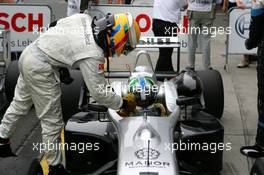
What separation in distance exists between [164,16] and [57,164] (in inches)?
157

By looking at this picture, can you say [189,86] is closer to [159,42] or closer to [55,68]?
[159,42]

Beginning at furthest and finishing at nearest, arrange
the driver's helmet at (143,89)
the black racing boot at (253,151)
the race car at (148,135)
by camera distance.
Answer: the black racing boot at (253,151)
the driver's helmet at (143,89)
the race car at (148,135)

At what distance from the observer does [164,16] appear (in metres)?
8.30

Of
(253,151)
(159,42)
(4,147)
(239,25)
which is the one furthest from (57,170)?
(239,25)

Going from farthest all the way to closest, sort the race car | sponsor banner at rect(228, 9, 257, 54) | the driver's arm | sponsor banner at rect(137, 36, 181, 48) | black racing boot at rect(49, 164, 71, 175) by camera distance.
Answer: sponsor banner at rect(228, 9, 257, 54) < sponsor banner at rect(137, 36, 181, 48) < black racing boot at rect(49, 164, 71, 175) < the driver's arm < the race car

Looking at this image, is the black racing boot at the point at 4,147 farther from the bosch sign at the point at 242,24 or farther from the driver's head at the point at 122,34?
the bosch sign at the point at 242,24

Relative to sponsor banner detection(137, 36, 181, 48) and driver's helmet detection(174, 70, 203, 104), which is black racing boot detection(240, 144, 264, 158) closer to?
driver's helmet detection(174, 70, 203, 104)

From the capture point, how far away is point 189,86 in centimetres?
566

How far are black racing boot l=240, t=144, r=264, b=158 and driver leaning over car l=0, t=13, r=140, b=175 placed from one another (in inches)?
52.4

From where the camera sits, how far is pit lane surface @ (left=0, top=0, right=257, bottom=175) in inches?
207

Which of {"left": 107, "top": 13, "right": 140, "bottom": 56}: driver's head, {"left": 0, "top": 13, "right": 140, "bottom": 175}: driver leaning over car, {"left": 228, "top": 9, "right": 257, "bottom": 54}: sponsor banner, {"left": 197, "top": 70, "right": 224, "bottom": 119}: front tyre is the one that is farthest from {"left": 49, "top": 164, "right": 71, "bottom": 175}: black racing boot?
{"left": 228, "top": 9, "right": 257, "bottom": 54}: sponsor banner

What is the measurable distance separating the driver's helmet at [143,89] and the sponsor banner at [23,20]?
14.5ft

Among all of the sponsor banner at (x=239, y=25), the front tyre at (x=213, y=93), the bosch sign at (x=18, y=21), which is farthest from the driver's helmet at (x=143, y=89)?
the bosch sign at (x=18, y=21)

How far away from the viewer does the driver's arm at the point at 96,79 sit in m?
4.42
